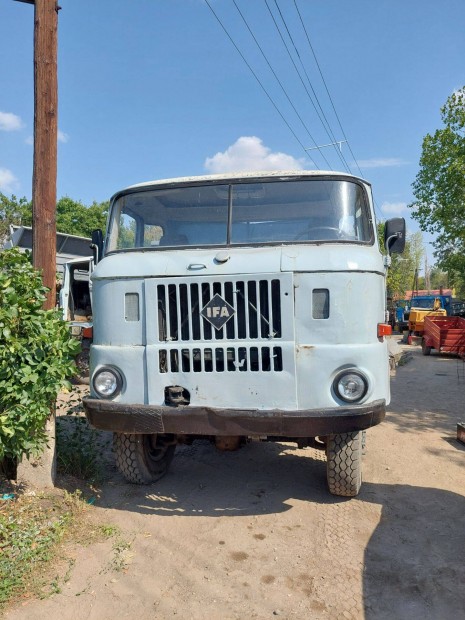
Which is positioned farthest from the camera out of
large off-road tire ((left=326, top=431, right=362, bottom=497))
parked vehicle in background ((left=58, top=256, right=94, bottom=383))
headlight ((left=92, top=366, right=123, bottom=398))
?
parked vehicle in background ((left=58, top=256, right=94, bottom=383))

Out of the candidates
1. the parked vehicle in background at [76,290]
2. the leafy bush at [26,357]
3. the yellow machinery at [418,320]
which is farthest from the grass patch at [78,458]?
the yellow machinery at [418,320]

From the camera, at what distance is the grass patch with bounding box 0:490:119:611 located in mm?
2896

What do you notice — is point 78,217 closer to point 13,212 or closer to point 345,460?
point 13,212

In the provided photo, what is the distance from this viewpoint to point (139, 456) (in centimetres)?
423

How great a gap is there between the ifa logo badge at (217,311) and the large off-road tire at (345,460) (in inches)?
50.1

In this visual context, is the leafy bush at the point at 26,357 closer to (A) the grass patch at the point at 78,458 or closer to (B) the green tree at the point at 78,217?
(A) the grass patch at the point at 78,458

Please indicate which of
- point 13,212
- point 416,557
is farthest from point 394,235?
point 13,212

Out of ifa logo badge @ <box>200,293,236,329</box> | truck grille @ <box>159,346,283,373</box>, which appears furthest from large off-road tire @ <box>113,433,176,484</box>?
ifa logo badge @ <box>200,293,236,329</box>

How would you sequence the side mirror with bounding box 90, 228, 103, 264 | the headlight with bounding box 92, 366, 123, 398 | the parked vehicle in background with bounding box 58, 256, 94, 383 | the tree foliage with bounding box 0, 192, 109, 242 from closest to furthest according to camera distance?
the headlight with bounding box 92, 366, 123, 398
the side mirror with bounding box 90, 228, 103, 264
the parked vehicle in background with bounding box 58, 256, 94, 383
the tree foliage with bounding box 0, 192, 109, 242

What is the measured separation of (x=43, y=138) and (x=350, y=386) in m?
3.32

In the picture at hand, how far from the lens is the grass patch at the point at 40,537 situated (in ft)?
9.50

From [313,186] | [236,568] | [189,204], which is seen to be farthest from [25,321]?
[313,186]

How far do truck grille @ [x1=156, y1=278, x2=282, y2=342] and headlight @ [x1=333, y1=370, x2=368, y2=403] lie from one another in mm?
526

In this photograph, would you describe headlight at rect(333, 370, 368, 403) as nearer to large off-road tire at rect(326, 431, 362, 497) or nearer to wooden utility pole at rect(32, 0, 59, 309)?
large off-road tire at rect(326, 431, 362, 497)
